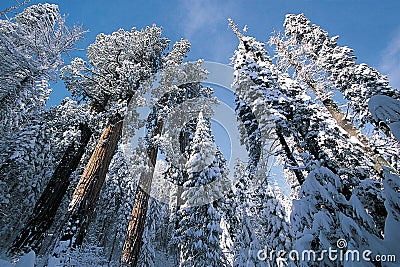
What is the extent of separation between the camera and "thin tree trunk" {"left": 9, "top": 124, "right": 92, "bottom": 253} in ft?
24.2

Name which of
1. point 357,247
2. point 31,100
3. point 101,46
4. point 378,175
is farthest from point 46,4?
point 378,175

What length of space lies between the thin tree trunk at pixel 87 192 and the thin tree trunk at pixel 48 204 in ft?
6.69

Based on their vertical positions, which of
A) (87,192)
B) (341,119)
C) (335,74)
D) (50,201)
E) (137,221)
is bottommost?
(137,221)

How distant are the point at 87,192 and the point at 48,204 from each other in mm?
2727

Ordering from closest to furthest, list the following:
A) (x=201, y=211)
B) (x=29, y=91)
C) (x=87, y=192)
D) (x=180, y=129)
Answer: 1. (x=87, y=192)
2. (x=29, y=91)
3. (x=201, y=211)
4. (x=180, y=129)

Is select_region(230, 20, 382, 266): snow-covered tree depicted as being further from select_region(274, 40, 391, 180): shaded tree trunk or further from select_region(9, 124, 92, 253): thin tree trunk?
select_region(9, 124, 92, 253): thin tree trunk

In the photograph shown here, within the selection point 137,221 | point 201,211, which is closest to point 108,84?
point 137,221

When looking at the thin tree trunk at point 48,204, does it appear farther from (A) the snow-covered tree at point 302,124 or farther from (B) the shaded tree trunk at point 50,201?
(A) the snow-covered tree at point 302,124

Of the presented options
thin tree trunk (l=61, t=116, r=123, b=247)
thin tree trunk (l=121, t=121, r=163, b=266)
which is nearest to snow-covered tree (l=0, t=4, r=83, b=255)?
thin tree trunk (l=61, t=116, r=123, b=247)

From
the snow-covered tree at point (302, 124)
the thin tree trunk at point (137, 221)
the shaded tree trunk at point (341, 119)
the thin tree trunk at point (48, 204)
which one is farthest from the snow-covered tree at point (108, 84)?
the shaded tree trunk at point (341, 119)

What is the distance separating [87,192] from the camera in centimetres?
719

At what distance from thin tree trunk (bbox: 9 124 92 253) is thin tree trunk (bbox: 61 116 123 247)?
2038 mm

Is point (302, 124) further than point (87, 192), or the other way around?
point (302, 124)

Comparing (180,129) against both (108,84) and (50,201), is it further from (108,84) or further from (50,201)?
(50,201)
